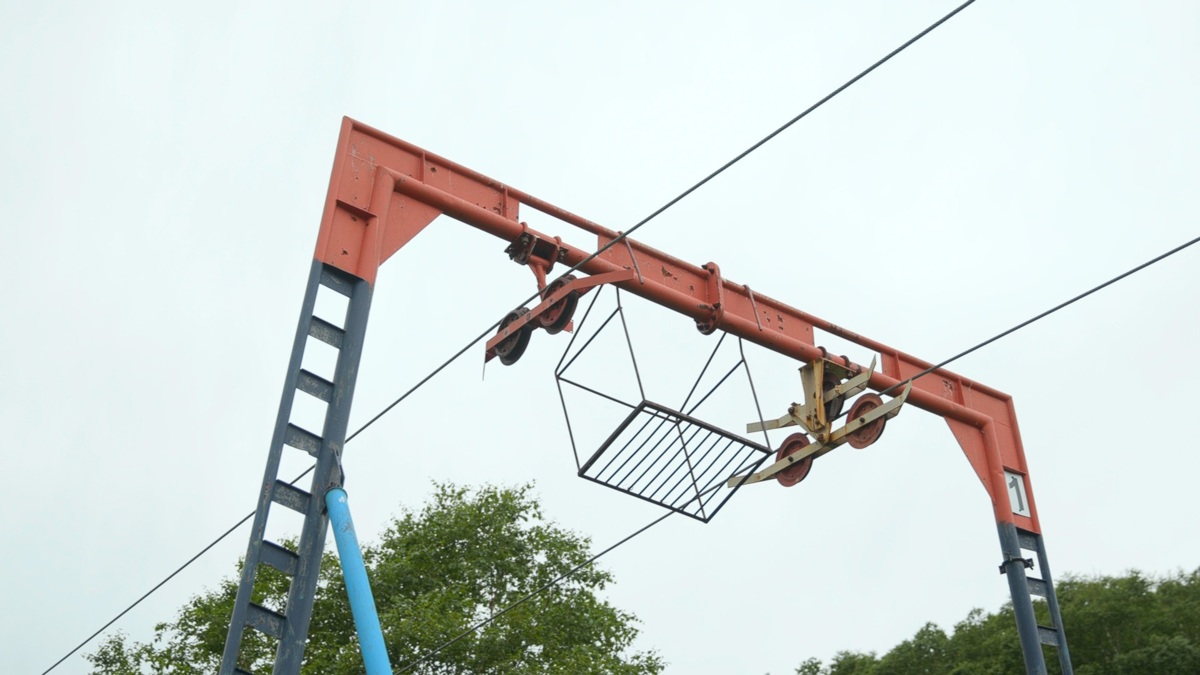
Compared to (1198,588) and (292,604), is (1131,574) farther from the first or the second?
(292,604)

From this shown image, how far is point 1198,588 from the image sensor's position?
54594mm

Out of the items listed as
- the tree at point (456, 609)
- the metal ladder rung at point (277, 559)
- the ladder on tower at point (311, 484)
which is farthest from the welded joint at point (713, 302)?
the tree at point (456, 609)

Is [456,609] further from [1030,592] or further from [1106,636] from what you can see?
[1106,636]

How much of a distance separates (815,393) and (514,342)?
267 centimetres

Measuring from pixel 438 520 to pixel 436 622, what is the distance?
6.00 metres

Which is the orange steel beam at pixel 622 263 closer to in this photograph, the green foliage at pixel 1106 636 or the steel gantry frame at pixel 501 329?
the steel gantry frame at pixel 501 329

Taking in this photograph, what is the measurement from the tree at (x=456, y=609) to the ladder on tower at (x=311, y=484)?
2041cm

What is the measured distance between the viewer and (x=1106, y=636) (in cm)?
5259

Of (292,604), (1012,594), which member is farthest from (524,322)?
(1012,594)

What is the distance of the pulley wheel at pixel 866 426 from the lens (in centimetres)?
1038

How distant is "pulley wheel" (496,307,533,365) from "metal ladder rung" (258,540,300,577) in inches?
104

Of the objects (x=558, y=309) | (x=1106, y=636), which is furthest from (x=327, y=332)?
(x=1106, y=636)

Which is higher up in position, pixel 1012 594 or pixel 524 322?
pixel 524 322

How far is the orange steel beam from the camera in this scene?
836 cm
